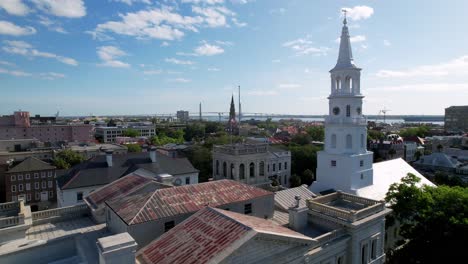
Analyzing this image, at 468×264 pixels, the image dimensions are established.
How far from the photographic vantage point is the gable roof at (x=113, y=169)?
3722 cm

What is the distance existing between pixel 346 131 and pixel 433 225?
14401 mm

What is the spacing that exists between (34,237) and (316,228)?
16848 millimetres

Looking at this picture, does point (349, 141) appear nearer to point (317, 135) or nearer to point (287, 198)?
point (287, 198)

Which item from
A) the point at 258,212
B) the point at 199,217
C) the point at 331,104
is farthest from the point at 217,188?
the point at 331,104

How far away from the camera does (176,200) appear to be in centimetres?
1734

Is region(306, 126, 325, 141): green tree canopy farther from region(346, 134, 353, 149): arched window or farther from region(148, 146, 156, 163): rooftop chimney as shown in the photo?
region(148, 146, 156, 163): rooftop chimney

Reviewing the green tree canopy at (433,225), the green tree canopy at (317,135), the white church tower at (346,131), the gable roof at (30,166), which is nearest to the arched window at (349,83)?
the white church tower at (346,131)

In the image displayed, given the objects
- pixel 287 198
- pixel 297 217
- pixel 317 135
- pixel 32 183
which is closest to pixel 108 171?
pixel 32 183

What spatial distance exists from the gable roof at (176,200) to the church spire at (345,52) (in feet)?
69.3

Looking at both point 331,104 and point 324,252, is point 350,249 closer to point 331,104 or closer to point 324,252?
point 324,252

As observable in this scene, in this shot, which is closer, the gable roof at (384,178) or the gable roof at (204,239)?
the gable roof at (204,239)

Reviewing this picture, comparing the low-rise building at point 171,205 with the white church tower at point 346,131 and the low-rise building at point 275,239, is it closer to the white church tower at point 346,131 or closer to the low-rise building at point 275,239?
the low-rise building at point 275,239

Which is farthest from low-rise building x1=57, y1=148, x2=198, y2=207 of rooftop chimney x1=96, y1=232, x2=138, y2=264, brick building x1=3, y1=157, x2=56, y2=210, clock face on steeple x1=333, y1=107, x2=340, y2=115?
rooftop chimney x1=96, y1=232, x2=138, y2=264

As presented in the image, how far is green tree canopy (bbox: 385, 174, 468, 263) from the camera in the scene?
20594 mm
